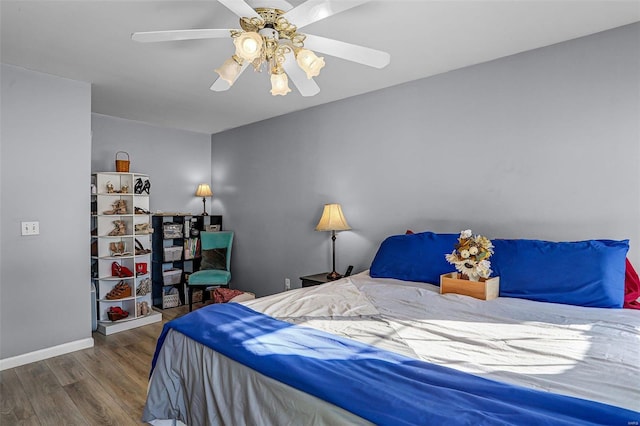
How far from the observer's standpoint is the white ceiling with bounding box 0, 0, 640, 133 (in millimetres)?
2100

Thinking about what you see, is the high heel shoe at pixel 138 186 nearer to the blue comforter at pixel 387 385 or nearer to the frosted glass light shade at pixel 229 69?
the frosted glass light shade at pixel 229 69

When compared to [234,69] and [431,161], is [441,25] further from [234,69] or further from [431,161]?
[234,69]

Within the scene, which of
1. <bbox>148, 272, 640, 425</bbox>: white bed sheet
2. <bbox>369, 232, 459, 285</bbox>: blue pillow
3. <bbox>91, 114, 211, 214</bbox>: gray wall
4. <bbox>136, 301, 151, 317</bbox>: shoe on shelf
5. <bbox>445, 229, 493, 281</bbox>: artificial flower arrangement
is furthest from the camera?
<bbox>91, 114, 211, 214</bbox>: gray wall

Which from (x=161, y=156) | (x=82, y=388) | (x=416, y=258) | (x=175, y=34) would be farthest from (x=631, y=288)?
(x=161, y=156)

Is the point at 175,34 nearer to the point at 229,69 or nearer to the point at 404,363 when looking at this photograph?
the point at 229,69

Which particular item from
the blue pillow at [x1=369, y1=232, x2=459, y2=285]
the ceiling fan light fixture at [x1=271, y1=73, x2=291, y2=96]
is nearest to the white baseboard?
the blue pillow at [x1=369, y1=232, x2=459, y2=285]

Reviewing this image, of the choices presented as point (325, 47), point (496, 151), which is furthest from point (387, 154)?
point (325, 47)

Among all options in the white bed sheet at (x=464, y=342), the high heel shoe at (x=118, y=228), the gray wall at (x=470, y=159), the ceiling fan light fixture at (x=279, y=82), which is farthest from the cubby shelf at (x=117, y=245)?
the ceiling fan light fixture at (x=279, y=82)

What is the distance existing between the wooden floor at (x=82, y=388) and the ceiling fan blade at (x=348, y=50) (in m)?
2.45

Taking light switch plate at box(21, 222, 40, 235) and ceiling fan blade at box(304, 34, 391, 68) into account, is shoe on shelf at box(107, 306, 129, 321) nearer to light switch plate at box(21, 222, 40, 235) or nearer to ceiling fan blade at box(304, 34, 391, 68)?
light switch plate at box(21, 222, 40, 235)

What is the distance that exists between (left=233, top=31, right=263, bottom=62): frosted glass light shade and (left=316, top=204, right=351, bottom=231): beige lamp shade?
2103 millimetres

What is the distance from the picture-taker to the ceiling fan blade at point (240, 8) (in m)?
1.49

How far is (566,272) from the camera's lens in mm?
2117

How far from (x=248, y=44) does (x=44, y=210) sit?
270 centimetres
